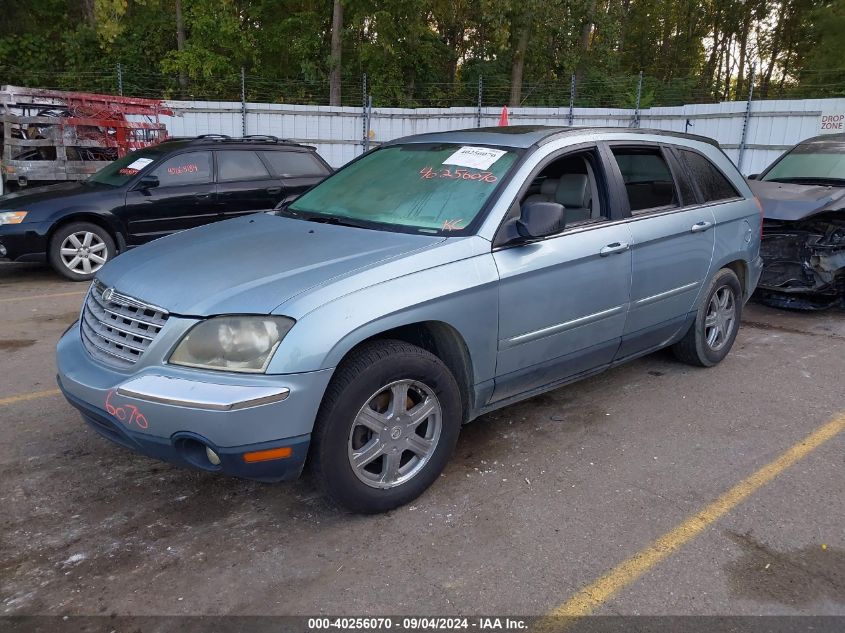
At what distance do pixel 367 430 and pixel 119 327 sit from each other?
45.1 inches

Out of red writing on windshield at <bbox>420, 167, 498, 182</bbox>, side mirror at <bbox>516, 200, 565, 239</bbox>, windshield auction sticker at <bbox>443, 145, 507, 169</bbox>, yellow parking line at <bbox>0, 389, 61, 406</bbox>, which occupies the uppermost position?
windshield auction sticker at <bbox>443, 145, 507, 169</bbox>

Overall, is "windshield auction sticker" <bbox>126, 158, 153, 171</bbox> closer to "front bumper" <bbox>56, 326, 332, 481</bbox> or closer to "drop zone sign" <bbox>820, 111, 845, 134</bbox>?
"front bumper" <bbox>56, 326, 332, 481</bbox>

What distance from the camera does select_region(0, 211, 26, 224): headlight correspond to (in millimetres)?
7520

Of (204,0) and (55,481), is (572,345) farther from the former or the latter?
(204,0)

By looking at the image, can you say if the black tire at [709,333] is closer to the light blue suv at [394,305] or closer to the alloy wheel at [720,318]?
the alloy wheel at [720,318]

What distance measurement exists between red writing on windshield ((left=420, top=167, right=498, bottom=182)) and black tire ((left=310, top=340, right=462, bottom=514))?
1093mm

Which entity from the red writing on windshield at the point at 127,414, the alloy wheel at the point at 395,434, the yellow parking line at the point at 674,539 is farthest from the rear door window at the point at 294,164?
the yellow parking line at the point at 674,539

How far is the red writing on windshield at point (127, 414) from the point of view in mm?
2793

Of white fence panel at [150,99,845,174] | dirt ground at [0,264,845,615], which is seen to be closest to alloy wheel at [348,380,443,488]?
dirt ground at [0,264,845,615]

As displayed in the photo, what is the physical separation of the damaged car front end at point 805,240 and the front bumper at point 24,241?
740 cm

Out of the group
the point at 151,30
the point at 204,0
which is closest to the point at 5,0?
the point at 151,30

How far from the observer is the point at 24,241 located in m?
7.57

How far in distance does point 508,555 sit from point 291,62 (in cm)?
2415

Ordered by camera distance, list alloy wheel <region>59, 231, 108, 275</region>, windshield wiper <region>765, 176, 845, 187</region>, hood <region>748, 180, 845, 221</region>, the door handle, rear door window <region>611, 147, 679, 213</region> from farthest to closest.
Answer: alloy wheel <region>59, 231, 108, 275</region>
windshield wiper <region>765, 176, 845, 187</region>
hood <region>748, 180, 845, 221</region>
rear door window <region>611, 147, 679, 213</region>
the door handle
